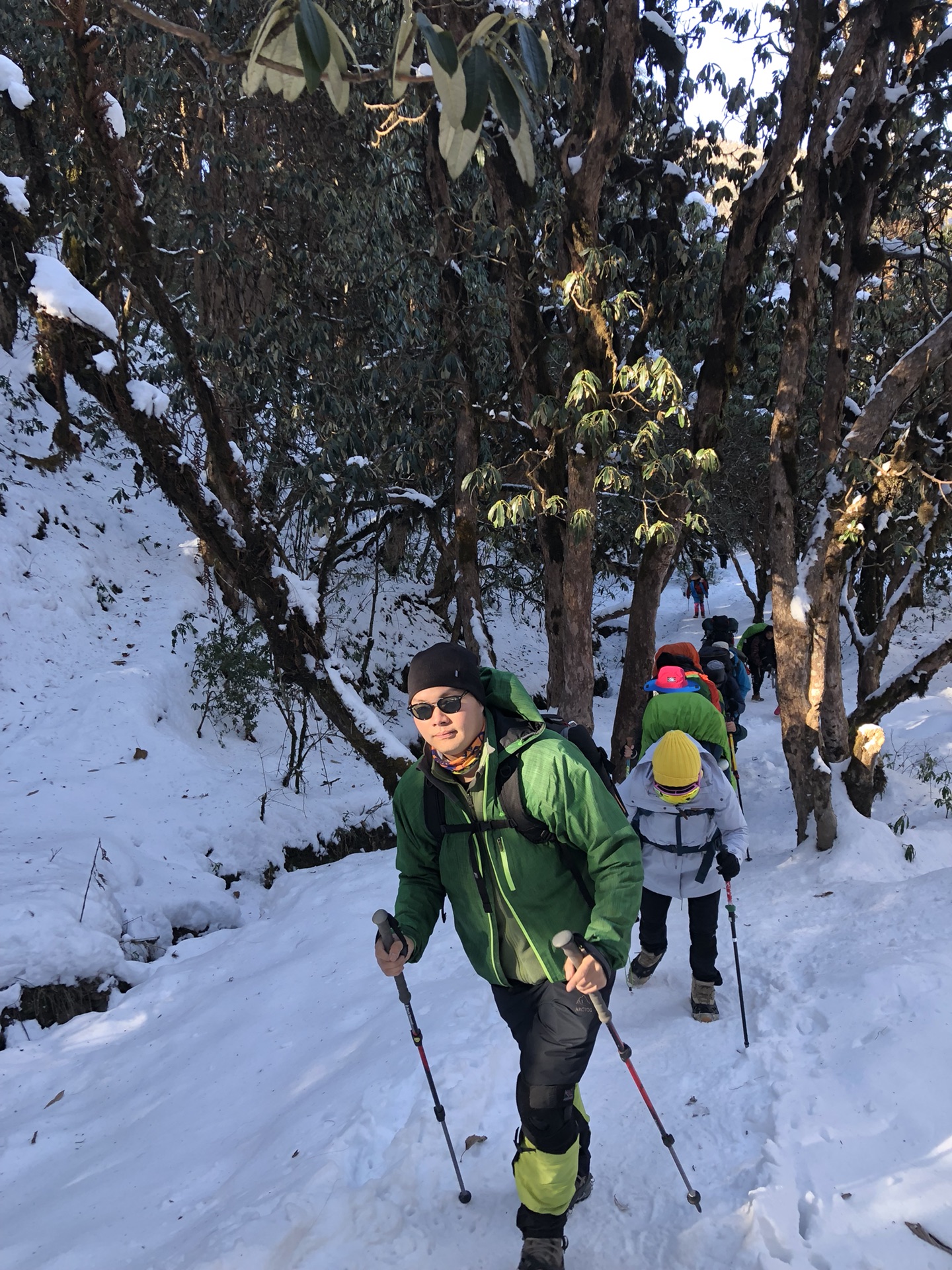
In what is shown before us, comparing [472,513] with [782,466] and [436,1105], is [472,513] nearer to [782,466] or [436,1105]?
[782,466]

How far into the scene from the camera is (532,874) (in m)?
2.38

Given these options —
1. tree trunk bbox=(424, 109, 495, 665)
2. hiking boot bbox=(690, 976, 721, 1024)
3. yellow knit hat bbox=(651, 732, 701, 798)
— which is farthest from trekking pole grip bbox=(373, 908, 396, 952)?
tree trunk bbox=(424, 109, 495, 665)

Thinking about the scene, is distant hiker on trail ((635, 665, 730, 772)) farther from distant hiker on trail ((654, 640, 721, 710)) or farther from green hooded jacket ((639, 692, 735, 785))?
distant hiker on trail ((654, 640, 721, 710))

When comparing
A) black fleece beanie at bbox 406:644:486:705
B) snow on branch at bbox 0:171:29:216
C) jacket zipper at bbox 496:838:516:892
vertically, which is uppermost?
snow on branch at bbox 0:171:29:216

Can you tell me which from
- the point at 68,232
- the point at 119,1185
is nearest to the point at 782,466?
the point at 119,1185

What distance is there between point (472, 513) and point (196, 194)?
5391 mm

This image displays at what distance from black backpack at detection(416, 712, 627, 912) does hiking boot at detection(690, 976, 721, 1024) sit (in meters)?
1.89

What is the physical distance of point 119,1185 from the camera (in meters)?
3.45

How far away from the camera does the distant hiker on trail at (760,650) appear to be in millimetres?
13039

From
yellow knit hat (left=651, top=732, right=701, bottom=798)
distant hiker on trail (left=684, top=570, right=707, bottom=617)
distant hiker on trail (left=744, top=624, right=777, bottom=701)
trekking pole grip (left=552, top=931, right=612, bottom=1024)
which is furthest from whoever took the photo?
distant hiker on trail (left=684, top=570, right=707, bottom=617)

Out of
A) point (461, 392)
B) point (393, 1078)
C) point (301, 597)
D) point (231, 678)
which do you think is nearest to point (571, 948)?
A: point (393, 1078)

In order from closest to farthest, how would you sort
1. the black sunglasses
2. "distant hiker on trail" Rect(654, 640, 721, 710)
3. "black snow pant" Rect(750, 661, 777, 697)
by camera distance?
1. the black sunglasses
2. "distant hiker on trail" Rect(654, 640, 721, 710)
3. "black snow pant" Rect(750, 661, 777, 697)

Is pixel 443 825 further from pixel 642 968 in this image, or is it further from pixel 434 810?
pixel 642 968

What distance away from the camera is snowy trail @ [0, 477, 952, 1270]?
2.64m
